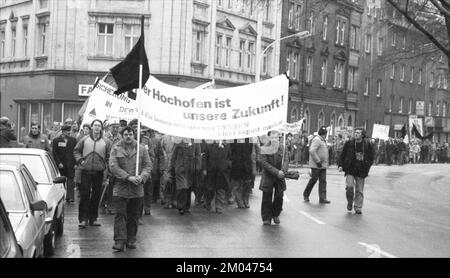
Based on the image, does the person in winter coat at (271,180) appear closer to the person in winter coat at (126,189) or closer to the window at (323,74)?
the person in winter coat at (126,189)

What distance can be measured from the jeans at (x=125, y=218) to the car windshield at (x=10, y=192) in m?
2.47

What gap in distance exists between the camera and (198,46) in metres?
42.5

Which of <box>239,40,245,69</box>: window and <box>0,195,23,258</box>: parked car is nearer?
<box>0,195,23,258</box>: parked car

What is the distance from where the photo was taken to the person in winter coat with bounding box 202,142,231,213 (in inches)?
657

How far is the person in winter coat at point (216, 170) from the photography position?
16688 millimetres

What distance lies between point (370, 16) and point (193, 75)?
30.3 metres

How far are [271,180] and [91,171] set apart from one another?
3.27m

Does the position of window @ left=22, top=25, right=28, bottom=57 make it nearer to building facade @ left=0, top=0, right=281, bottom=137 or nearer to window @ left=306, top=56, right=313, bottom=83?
building facade @ left=0, top=0, right=281, bottom=137

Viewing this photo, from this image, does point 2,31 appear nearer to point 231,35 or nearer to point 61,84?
point 61,84

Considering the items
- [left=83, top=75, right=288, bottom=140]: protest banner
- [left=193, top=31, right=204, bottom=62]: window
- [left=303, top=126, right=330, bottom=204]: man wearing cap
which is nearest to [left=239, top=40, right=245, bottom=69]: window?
[left=193, top=31, right=204, bottom=62]: window

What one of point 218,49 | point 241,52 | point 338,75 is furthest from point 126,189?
point 338,75

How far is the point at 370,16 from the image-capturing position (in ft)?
220

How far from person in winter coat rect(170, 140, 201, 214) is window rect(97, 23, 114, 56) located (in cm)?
2438
